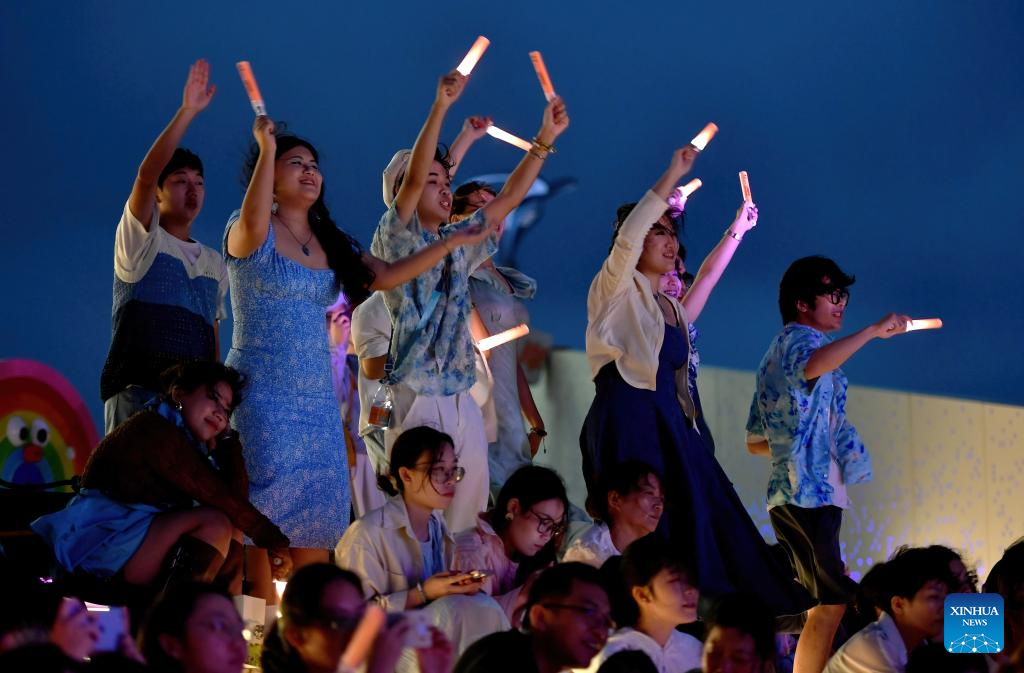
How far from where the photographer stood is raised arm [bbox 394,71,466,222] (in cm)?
342

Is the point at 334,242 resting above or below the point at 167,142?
below

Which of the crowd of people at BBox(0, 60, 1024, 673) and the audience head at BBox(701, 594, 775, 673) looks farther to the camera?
the crowd of people at BBox(0, 60, 1024, 673)

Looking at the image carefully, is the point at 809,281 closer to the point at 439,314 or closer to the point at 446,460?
the point at 439,314

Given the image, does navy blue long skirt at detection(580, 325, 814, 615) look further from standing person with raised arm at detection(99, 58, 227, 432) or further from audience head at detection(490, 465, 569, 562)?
standing person with raised arm at detection(99, 58, 227, 432)

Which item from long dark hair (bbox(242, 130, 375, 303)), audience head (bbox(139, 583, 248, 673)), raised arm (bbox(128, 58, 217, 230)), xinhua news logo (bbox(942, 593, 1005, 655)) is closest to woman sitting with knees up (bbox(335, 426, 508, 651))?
long dark hair (bbox(242, 130, 375, 303))

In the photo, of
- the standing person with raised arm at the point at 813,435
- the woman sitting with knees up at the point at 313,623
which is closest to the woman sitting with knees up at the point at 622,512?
the standing person with raised arm at the point at 813,435

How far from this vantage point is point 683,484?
3.82 m

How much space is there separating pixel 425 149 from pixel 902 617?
1545mm

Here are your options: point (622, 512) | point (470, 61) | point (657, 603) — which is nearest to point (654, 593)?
point (657, 603)

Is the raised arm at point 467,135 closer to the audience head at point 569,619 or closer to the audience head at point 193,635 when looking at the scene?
the audience head at point 569,619

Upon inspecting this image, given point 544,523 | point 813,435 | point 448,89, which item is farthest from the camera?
point 813,435

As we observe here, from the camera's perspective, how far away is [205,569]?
3090 millimetres

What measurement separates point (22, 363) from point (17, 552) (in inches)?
38.0

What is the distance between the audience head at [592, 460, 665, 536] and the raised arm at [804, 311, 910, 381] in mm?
625
